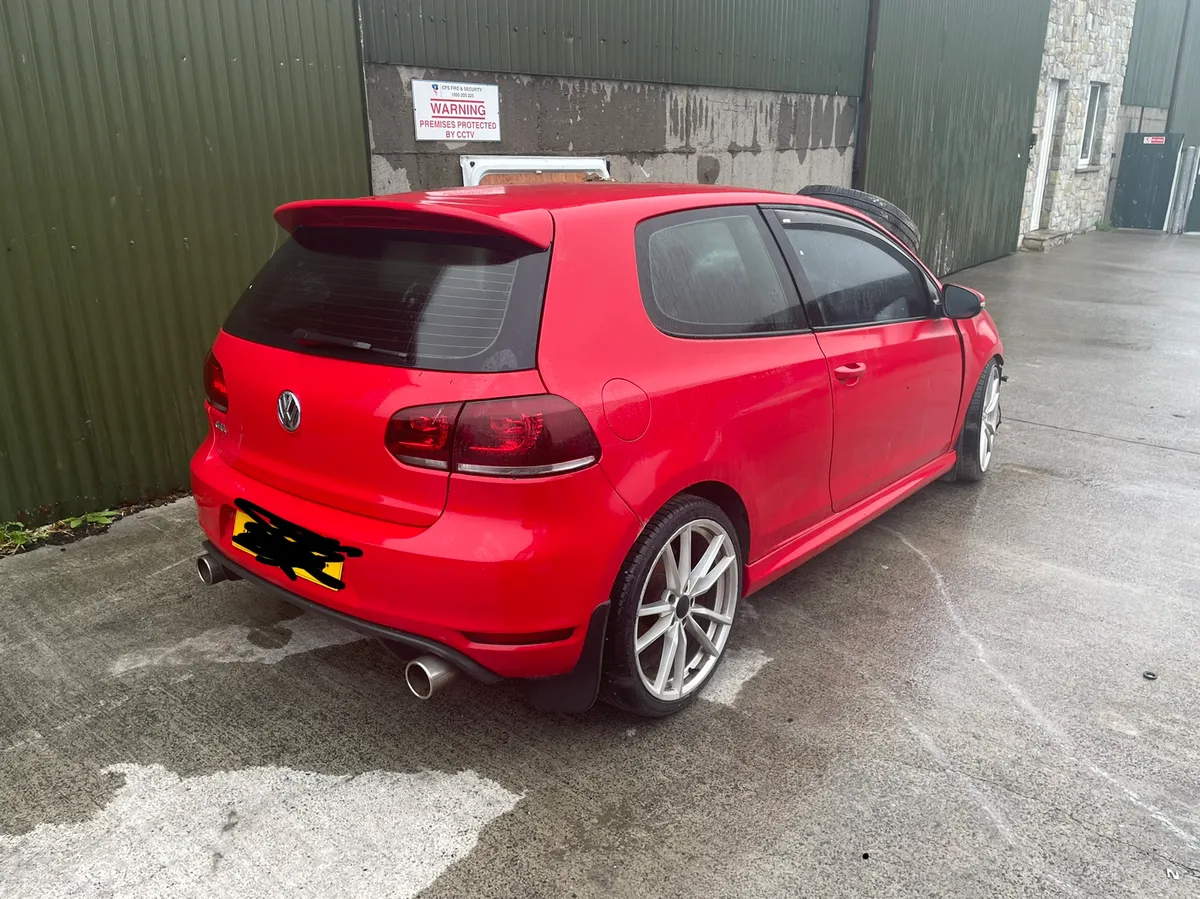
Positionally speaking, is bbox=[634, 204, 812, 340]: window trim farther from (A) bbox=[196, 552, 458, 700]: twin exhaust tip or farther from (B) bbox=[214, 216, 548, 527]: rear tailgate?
(A) bbox=[196, 552, 458, 700]: twin exhaust tip

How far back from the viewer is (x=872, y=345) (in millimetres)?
3721

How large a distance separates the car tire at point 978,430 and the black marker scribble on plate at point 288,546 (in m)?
3.48

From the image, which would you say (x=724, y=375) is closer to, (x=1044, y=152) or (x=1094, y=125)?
(x=1044, y=152)

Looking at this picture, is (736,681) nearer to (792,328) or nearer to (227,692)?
(792,328)

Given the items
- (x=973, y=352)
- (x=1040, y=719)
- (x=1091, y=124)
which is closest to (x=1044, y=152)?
(x=1091, y=124)

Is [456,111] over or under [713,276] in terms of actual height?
over

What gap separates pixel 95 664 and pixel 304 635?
0.70 metres

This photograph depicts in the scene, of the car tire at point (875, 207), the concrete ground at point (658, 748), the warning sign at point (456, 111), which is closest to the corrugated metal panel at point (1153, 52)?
the car tire at point (875, 207)

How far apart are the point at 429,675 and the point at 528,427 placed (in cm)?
72

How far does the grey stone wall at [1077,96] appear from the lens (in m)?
15.2

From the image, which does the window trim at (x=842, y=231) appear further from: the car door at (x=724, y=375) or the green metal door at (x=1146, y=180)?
the green metal door at (x=1146, y=180)

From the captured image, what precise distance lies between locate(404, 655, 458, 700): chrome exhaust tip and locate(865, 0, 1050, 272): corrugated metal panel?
361 inches

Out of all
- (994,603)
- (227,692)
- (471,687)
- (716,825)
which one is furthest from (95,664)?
(994,603)

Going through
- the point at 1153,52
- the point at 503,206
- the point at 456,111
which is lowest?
the point at 503,206
